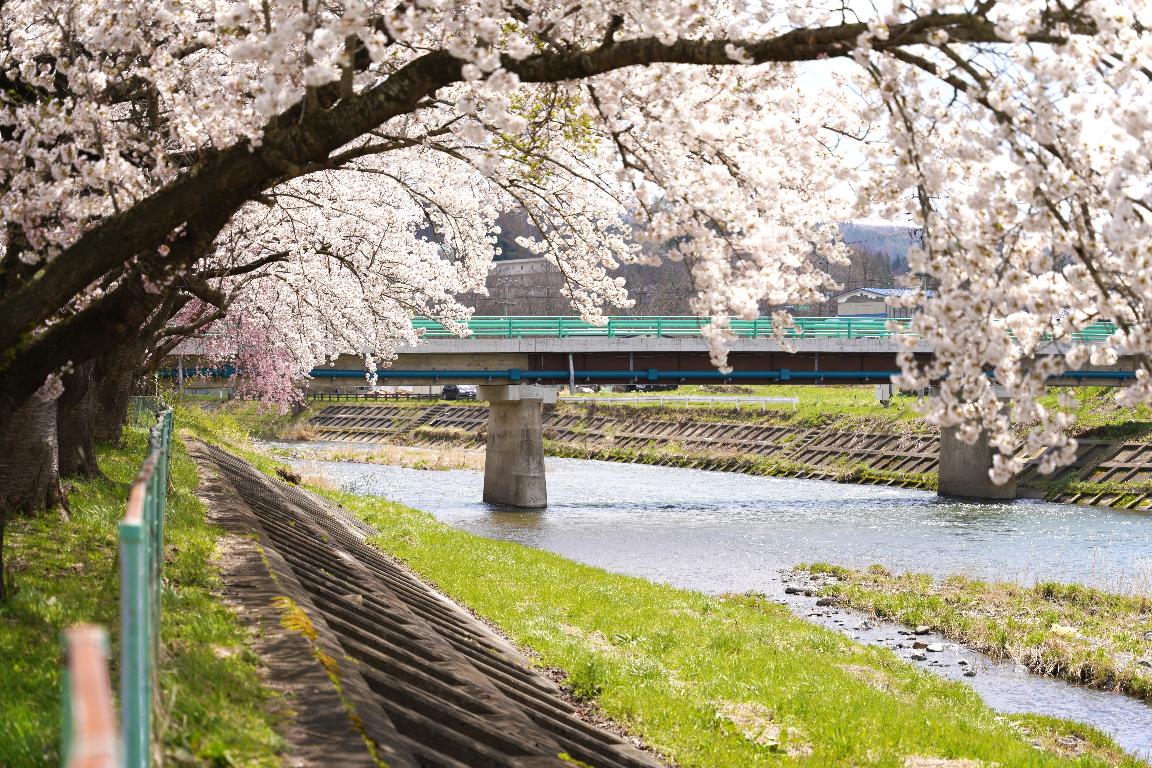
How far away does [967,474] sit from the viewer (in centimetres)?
5319

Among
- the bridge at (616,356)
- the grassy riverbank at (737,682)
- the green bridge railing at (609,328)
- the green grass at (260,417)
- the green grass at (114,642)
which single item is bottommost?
the grassy riverbank at (737,682)

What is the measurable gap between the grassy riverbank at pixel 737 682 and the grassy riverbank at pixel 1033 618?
286cm

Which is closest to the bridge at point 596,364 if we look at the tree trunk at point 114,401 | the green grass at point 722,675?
the tree trunk at point 114,401

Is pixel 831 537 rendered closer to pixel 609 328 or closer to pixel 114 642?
pixel 609 328

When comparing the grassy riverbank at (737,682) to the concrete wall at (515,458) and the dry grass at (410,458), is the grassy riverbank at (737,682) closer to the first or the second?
Answer: the concrete wall at (515,458)

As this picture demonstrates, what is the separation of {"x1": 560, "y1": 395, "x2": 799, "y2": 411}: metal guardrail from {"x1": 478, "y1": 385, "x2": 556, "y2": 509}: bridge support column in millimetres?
30559

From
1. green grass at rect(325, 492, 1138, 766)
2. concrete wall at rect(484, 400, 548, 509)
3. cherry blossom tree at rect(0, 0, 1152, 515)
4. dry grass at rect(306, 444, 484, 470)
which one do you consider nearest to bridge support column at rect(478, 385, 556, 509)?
concrete wall at rect(484, 400, 548, 509)

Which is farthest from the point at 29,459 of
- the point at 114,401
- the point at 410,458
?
the point at 410,458

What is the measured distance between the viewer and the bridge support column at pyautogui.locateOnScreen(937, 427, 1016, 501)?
52.5 metres

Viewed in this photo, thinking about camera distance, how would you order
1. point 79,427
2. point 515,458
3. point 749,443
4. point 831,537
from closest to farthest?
point 79,427, point 831,537, point 515,458, point 749,443

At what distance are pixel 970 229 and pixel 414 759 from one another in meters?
4.78

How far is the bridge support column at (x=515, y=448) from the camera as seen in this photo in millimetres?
47938

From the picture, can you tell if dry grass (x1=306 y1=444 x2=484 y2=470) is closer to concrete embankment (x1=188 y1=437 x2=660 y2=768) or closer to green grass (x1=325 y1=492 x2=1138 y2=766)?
green grass (x1=325 y1=492 x2=1138 y2=766)

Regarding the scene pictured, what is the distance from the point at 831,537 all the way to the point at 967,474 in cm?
1866
